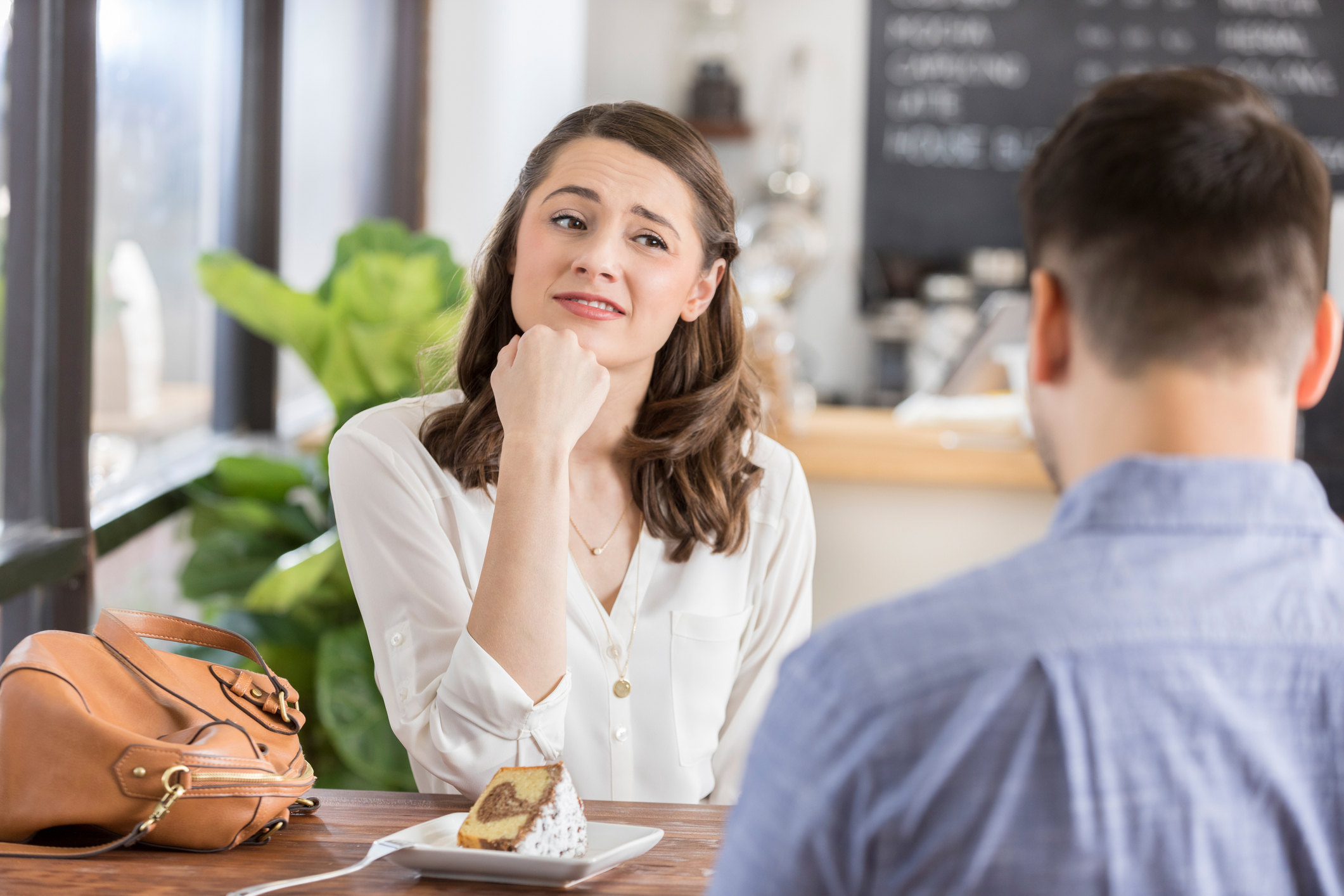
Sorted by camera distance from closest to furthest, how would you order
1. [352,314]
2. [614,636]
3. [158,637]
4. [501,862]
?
[501,862], [158,637], [614,636], [352,314]

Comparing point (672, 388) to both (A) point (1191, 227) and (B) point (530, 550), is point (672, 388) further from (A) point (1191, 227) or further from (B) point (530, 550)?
(A) point (1191, 227)

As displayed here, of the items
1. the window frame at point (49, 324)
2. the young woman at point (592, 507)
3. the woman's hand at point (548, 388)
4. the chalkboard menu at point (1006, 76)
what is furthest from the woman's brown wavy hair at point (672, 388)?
the chalkboard menu at point (1006, 76)

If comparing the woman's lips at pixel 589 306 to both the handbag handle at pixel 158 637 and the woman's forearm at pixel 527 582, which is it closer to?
the woman's forearm at pixel 527 582

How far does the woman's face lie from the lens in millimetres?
1355

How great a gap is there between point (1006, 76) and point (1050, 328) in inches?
175

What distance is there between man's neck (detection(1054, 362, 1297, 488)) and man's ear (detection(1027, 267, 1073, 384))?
3 cm

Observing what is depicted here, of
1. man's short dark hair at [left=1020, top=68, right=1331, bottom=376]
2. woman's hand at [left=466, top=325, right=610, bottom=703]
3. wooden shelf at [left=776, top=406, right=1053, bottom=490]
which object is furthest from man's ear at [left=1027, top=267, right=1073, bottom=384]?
wooden shelf at [left=776, top=406, right=1053, bottom=490]

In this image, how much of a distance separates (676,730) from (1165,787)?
0.86 m

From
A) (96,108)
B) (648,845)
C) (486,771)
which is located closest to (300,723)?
(486,771)

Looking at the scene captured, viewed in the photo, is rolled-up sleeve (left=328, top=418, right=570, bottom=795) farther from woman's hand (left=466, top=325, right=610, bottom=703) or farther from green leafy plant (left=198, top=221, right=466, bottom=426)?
green leafy plant (left=198, top=221, right=466, bottom=426)

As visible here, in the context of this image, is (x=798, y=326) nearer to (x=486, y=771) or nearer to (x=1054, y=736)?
(x=486, y=771)

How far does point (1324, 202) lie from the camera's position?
62 cm

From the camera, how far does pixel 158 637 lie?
1.00 metres

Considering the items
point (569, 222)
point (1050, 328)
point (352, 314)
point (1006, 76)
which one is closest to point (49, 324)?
point (352, 314)
